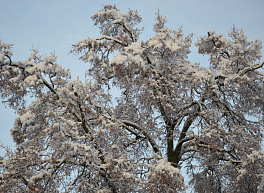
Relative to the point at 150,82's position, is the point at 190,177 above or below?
below

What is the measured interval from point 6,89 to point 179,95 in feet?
17.7

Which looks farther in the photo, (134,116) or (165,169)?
(134,116)

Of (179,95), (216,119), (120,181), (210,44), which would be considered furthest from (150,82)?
(210,44)

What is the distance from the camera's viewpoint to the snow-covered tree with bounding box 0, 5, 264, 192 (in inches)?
313

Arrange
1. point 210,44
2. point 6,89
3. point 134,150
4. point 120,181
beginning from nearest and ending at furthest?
point 120,181 < point 6,89 < point 134,150 < point 210,44

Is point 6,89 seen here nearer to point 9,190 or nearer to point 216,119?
point 9,190

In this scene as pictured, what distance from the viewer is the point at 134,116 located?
38.7 feet

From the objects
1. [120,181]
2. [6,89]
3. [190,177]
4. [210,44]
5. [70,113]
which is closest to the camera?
[120,181]

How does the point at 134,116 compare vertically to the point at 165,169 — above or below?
above

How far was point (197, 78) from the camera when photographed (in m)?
10.0

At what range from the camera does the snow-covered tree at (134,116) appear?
7938 millimetres

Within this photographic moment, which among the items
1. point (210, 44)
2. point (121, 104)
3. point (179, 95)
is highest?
point (210, 44)

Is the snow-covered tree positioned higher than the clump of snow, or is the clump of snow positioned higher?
the snow-covered tree

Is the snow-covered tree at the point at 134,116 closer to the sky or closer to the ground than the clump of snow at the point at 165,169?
closer to the sky
